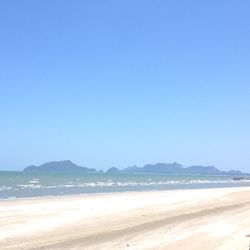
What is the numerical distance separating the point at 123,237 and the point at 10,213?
23.5 ft

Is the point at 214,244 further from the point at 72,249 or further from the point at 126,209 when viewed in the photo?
the point at 126,209

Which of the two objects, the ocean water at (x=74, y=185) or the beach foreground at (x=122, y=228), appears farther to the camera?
the ocean water at (x=74, y=185)

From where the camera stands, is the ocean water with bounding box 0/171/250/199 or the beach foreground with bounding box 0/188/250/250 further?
the ocean water with bounding box 0/171/250/199

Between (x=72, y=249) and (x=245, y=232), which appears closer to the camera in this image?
(x=72, y=249)

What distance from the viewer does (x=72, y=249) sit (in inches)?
444

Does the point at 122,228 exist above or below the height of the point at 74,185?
below

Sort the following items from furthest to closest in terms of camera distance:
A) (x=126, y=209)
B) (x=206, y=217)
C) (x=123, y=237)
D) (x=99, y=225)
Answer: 1. (x=126, y=209)
2. (x=206, y=217)
3. (x=99, y=225)
4. (x=123, y=237)

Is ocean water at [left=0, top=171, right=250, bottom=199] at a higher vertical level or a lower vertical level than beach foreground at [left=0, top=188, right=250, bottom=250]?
higher

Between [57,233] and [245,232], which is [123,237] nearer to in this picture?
[57,233]

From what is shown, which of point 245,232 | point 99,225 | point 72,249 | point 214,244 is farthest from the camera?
point 99,225

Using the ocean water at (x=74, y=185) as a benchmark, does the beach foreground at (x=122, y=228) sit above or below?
below

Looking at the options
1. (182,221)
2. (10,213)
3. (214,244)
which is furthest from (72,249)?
(10,213)

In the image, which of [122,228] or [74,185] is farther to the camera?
[74,185]

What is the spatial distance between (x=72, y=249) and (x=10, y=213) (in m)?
8.17
